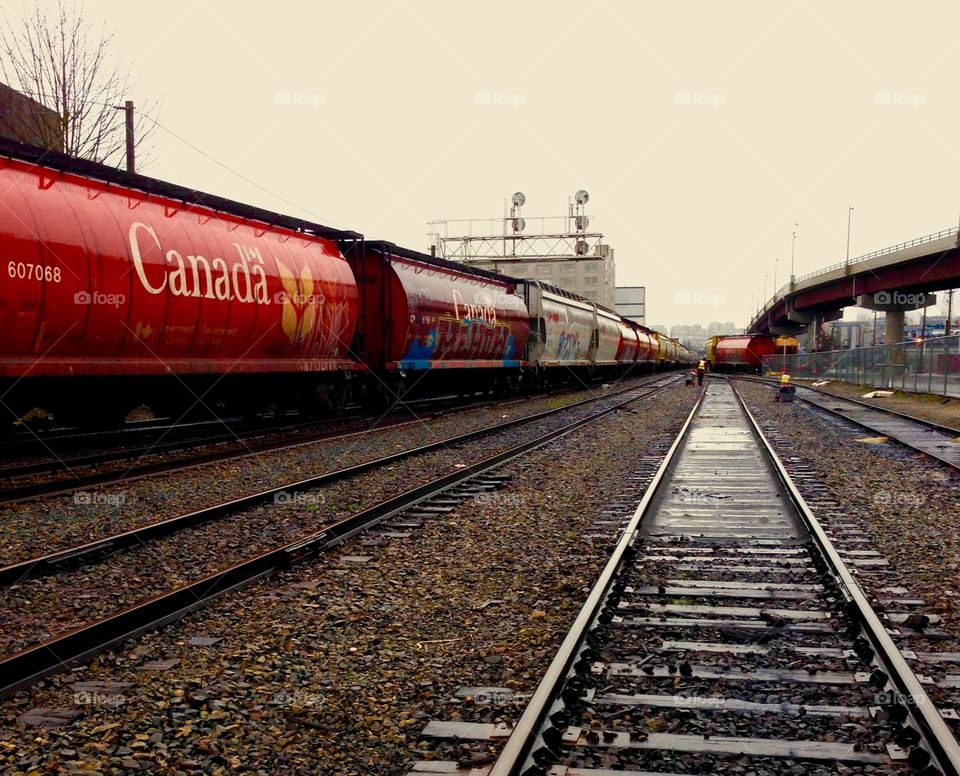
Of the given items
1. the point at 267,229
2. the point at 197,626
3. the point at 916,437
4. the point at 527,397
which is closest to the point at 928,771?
the point at 197,626

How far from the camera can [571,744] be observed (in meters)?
3.29

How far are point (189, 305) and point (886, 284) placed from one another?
44.3 m

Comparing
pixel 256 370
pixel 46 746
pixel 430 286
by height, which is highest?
pixel 430 286

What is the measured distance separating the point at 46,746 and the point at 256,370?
33.9 ft

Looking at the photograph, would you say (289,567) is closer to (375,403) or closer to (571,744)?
(571,744)

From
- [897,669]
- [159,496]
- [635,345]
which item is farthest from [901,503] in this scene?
[635,345]

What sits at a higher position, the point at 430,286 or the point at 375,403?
the point at 430,286

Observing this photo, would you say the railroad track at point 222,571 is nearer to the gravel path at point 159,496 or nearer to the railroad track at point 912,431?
the gravel path at point 159,496

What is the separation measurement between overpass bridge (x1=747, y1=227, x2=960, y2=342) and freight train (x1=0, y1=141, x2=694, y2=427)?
92.3 feet

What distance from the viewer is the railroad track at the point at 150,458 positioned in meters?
8.81

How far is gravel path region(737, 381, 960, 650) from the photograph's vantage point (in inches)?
226

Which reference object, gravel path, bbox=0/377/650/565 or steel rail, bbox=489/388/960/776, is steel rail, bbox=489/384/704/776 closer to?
steel rail, bbox=489/388/960/776

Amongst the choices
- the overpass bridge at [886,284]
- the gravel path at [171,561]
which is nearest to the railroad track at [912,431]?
the gravel path at [171,561]

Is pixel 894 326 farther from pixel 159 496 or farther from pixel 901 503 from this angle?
pixel 159 496
